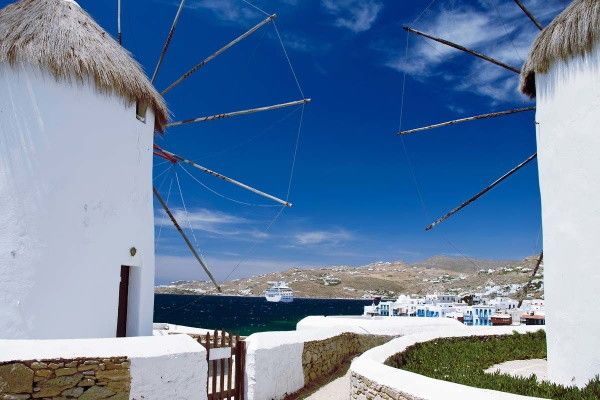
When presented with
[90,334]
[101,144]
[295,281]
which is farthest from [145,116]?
[295,281]

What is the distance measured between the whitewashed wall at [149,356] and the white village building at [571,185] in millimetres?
4464

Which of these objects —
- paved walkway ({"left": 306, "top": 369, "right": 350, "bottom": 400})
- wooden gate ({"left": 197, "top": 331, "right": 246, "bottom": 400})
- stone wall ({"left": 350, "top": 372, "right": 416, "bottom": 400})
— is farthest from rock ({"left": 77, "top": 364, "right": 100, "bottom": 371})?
paved walkway ({"left": 306, "top": 369, "right": 350, "bottom": 400})

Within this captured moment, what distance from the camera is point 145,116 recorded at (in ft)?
29.9

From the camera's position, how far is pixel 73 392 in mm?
5566

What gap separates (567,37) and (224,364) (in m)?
6.14

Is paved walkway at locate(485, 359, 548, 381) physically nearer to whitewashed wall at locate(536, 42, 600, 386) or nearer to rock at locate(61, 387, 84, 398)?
whitewashed wall at locate(536, 42, 600, 386)

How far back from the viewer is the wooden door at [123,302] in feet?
28.2

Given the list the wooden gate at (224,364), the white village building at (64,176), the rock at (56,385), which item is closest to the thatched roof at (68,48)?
the white village building at (64,176)

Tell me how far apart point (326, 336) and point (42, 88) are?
20.6 ft

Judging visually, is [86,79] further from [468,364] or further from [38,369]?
[468,364]

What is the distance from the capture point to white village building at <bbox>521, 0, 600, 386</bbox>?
20.9ft

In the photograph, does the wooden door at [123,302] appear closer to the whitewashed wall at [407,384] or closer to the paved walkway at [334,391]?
the paved walkway at [334,391]

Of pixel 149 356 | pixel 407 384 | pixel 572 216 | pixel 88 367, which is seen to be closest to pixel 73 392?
pixel 88 367

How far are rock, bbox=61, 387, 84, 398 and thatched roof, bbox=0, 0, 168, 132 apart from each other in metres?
4.26
